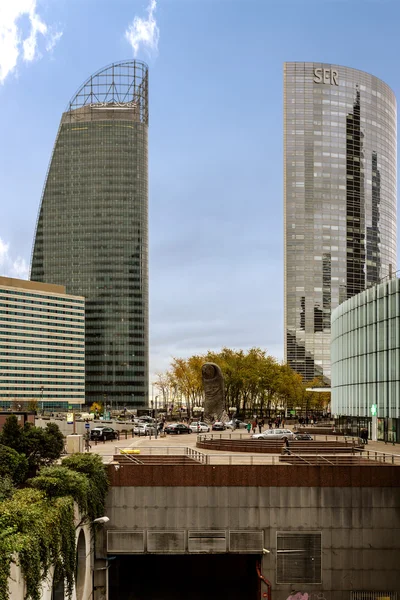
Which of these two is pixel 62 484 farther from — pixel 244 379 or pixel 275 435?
pixel 244 379

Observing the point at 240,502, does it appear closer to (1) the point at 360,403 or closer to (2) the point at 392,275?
(2) the point at 392,275

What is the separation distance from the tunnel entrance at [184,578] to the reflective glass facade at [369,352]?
83.4ft

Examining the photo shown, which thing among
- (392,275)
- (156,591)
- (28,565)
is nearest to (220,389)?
(392,275)

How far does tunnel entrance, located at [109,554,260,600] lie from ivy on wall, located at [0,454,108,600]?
5888 mm

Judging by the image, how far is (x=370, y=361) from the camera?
220ft

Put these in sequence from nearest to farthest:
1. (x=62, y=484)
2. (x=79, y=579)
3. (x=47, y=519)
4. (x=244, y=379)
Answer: (x=47, y=519)
(x=62, y=484)
(x=79, y=579)
(x=244, y=379)

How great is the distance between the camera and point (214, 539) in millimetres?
35219

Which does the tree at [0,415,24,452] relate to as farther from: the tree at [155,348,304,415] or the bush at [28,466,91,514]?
the tree at [155,348,304,415]

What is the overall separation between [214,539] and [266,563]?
2.73m

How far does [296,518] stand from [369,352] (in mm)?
34558

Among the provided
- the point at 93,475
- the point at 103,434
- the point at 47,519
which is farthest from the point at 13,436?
the point at 103,434

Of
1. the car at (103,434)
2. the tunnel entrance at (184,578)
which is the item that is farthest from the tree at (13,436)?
the car at (103,434)

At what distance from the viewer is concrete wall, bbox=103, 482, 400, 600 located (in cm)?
3503

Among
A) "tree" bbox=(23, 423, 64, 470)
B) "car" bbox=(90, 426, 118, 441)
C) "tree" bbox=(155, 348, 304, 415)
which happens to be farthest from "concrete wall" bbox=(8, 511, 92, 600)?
"tree" bbox=(155, 348, 304, 415)
